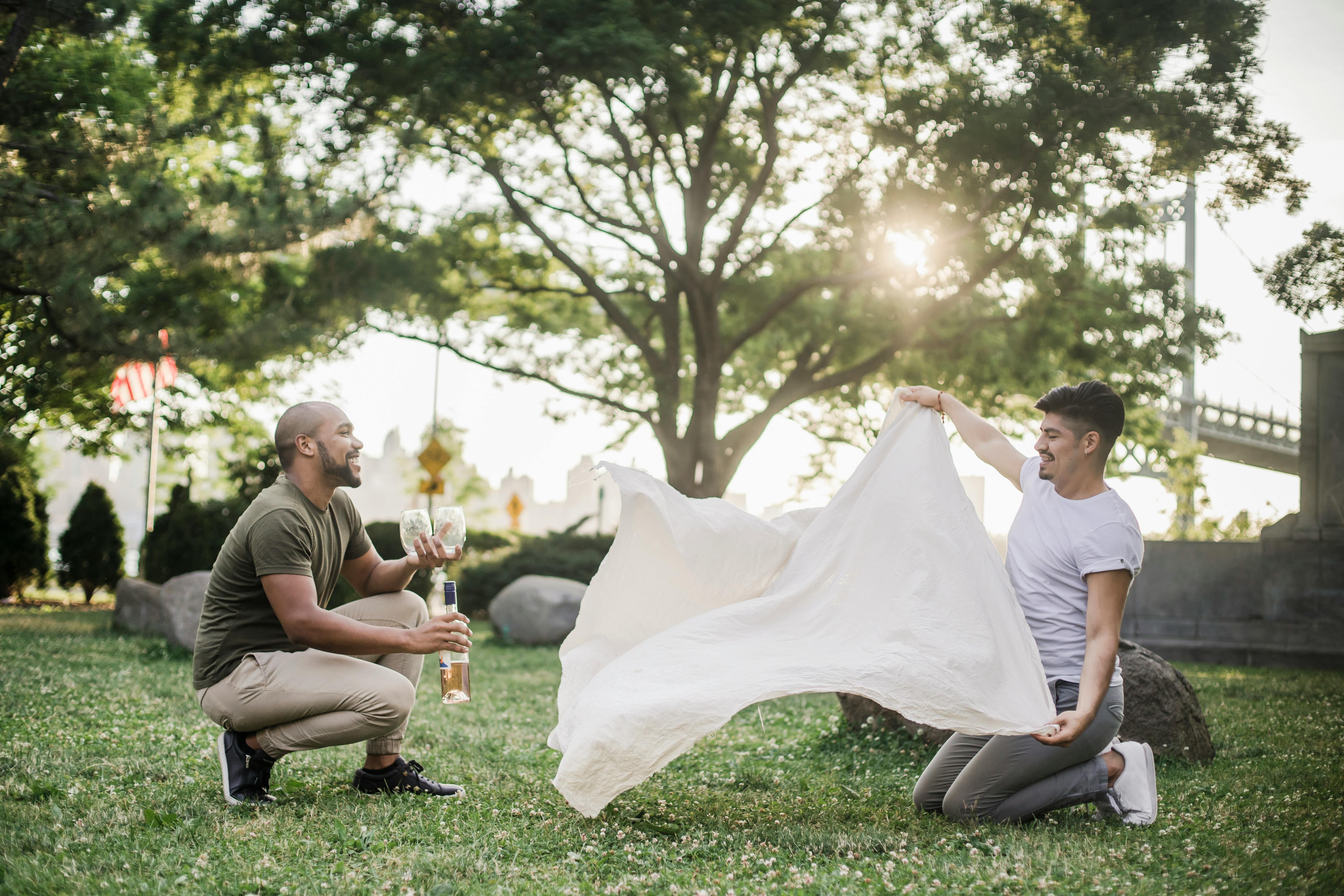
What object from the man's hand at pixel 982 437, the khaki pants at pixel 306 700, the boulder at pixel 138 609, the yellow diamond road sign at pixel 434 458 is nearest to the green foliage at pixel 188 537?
the boulder at pixel 138 609

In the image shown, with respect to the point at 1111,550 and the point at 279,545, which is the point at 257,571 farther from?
the point at 1111,550

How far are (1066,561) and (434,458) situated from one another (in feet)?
58.1

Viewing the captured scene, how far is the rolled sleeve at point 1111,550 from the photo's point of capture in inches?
151

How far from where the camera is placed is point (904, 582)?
4.16 metres

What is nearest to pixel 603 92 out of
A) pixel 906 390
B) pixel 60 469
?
pixel 906 390

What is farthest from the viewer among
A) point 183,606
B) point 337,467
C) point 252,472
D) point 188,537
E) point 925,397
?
point 188,537

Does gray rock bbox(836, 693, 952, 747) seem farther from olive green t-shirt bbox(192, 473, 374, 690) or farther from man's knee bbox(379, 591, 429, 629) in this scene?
olive green t-shirt bbox(192, 473, 374, 690)

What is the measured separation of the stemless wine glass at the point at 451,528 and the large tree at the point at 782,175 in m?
8.51

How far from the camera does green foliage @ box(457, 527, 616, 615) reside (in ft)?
58.0

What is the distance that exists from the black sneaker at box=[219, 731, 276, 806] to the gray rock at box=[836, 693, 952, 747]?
3221mm

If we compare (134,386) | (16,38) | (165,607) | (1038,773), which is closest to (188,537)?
(165,607)

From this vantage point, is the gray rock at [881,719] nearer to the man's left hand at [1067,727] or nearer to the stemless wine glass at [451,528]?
the man's left hand at [1067,727]

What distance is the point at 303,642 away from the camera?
4.17 metres

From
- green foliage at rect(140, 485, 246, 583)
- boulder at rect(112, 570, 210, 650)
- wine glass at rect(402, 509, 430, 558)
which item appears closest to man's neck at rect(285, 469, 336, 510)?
wine glass at rect(402, 509, 430, 558)
